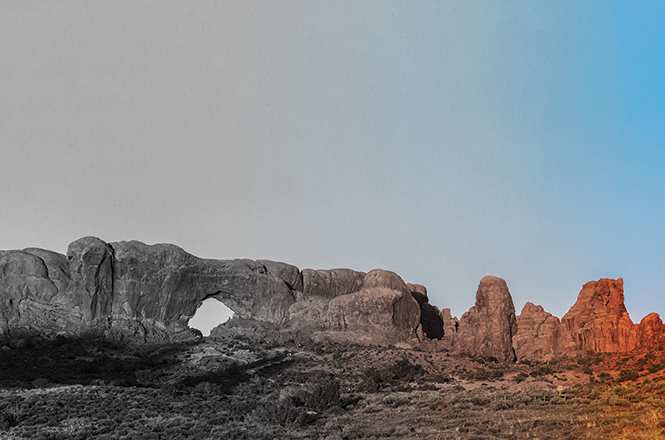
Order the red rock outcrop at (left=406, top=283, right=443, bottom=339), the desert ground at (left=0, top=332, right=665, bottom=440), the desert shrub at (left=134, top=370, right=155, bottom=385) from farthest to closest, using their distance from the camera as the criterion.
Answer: the red rock outcrop at (left=406, top=283, right=443, bottom=339), the desert shrub at (left=134, top=370, right=155, bottom=385), the desert ground at (left=0, top=332, right=665, bottom=440)

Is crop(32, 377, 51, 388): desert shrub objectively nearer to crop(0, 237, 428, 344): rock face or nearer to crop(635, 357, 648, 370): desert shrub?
crop(0, 237, 428, 344): rock face

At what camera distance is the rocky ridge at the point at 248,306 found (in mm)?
65000

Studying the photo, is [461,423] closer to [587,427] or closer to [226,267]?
[587,427]

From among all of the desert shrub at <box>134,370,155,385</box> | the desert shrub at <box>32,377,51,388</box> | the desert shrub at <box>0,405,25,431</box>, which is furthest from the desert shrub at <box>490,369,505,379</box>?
the desert shrub at <box>0,405,25,431</box>

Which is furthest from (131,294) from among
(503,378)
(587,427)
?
(587,427)

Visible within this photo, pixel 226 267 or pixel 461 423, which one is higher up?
pixel 226 267

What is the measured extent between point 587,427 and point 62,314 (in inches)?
2305

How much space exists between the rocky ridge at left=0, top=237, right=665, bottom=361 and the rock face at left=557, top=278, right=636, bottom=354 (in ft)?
0.38

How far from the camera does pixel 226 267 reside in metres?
74.9

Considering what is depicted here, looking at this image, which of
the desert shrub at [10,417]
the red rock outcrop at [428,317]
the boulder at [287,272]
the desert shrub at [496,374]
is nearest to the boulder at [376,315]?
the boulder at [287,272]

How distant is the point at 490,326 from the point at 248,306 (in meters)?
29.7

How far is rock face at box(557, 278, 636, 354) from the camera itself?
61094mm

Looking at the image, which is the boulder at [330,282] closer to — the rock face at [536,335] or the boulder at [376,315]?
the boulder at [376,315]

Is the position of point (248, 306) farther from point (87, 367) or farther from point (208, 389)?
point (208, 389)
